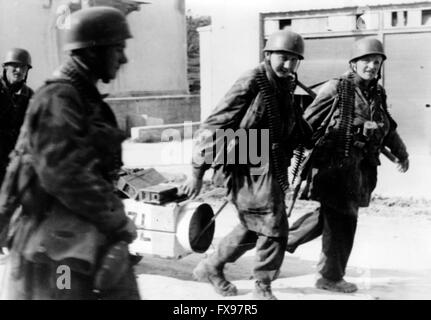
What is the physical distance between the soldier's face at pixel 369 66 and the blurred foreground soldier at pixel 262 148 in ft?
2.09

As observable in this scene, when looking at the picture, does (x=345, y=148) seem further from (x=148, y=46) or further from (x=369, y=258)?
(x=148, y=46)

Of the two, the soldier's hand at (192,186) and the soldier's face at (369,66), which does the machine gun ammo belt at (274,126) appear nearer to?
the soldier's hand at (192,186)

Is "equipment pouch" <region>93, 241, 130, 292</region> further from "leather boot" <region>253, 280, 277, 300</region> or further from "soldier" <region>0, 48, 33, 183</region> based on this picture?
"soldier" <region>0, 48, 33, 183</region>

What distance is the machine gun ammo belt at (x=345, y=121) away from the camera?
4.89 metres

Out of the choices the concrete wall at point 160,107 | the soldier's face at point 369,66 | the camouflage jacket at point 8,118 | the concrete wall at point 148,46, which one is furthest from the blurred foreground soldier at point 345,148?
the concrete wall at point 160,107

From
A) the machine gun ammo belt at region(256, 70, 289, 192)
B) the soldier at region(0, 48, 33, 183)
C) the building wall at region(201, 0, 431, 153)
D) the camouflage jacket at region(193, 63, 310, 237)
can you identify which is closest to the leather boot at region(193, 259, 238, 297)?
the camouflage jacket at region(193, 63, 310, 237)

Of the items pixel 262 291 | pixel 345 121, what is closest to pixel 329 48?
pixel 345 121

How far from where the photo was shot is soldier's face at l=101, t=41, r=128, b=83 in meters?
2.92

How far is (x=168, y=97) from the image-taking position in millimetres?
13211

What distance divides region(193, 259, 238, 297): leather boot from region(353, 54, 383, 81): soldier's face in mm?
1819

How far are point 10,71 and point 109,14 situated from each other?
3.54 m

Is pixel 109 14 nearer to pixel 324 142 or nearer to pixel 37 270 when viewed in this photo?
pixel 37 270
